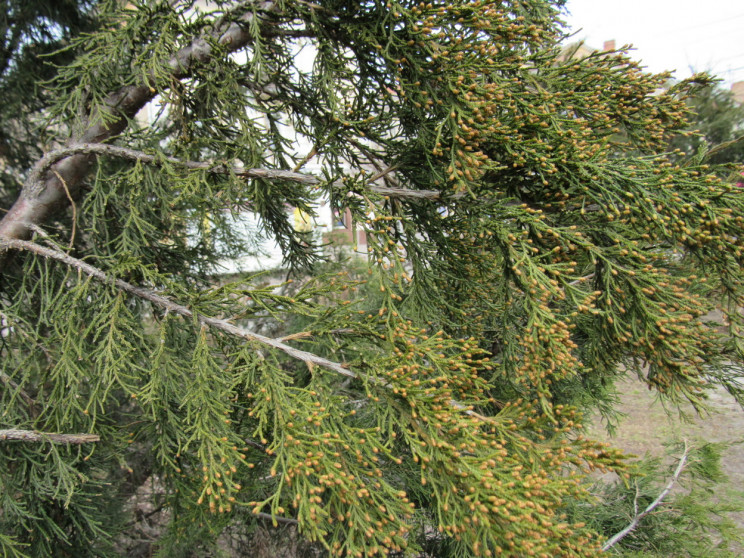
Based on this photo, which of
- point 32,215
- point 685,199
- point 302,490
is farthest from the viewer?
point 32,215

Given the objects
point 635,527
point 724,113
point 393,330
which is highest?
point 724,113

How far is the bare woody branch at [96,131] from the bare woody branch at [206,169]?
1.7 inches

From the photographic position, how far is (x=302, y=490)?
215 cm

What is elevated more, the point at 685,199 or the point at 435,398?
the point at 685,199

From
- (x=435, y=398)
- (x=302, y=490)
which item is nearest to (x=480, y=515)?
(x=435, y=398)

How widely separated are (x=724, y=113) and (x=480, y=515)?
1465 centimetres

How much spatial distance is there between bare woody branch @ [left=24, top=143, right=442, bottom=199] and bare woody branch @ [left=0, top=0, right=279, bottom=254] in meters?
0.04

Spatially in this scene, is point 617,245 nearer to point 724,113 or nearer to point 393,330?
point 393,330

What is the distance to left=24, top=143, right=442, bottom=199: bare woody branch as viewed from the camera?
2941 millimetres

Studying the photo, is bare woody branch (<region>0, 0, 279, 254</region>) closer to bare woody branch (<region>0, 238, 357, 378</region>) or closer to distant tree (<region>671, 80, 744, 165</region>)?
bare woody branch (<region>0, 238, 357, 378</region>)

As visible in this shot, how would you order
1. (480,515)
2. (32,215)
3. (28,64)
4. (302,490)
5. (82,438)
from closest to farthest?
(480,515) → (302,490) → (82,438) → (32,215) → (28,64)

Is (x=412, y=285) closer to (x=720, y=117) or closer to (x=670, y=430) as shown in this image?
(x=670, y=430)

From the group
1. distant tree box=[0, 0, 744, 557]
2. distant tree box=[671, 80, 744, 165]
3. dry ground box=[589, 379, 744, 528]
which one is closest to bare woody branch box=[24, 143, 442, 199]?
distant tree box=[0, 0, 744, 557]

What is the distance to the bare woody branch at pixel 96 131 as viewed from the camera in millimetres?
3322
